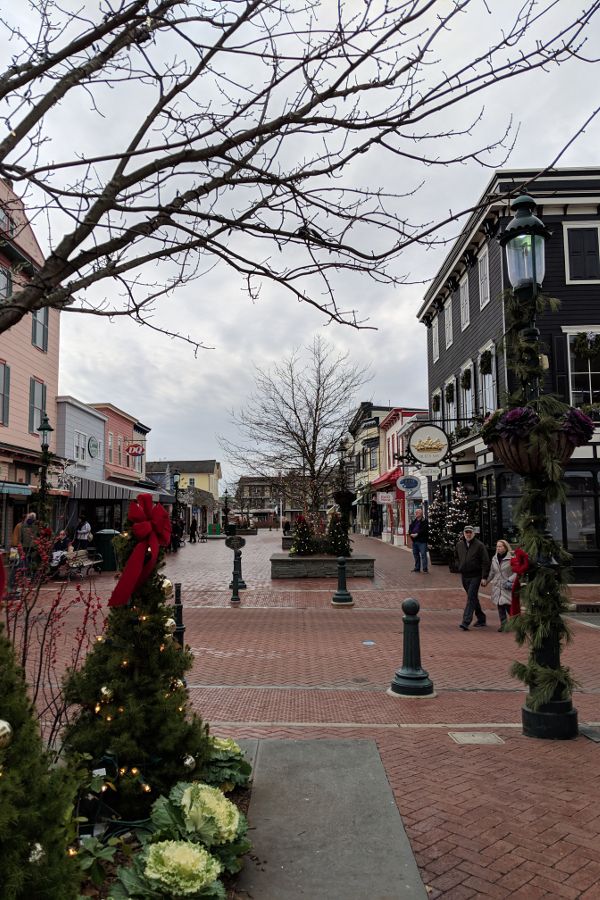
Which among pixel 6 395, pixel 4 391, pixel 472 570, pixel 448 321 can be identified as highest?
pixel 448 321

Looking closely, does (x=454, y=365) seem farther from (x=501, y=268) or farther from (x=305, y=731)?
(x=305, y=731)

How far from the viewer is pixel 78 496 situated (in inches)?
910

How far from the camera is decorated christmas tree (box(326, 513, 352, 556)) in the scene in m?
20.7

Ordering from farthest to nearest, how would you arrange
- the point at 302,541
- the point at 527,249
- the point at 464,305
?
the point at 464,305 < the point at 302,541 < the point at 527,249

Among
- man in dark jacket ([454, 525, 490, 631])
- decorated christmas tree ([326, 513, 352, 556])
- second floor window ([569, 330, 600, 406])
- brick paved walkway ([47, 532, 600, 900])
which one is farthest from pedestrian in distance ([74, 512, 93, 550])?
second floor window ([569, 330, 600, 406])

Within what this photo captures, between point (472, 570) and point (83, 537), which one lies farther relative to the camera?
point (83, 537)

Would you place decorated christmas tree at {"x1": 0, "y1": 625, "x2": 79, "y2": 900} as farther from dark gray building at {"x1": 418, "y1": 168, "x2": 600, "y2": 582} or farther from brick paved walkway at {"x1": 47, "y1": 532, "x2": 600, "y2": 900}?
dark gray building at {"x1": 418, "y1": 168, "x2": 600, "y2": 582}

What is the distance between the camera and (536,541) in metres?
5.97

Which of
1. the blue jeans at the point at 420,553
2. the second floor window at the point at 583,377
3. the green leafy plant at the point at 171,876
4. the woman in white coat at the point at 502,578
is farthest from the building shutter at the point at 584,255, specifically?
the green leafy plant at the point at 171,876

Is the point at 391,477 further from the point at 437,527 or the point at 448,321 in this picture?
the point at 437,527

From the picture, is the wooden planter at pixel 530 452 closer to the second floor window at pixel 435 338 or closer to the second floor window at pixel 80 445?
the second floor window at pixel 435 338

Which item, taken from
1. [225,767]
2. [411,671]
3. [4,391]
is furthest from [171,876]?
[4,391]

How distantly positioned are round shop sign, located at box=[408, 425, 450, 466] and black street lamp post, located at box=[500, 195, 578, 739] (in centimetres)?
1280

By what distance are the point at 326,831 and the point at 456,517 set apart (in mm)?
19066
